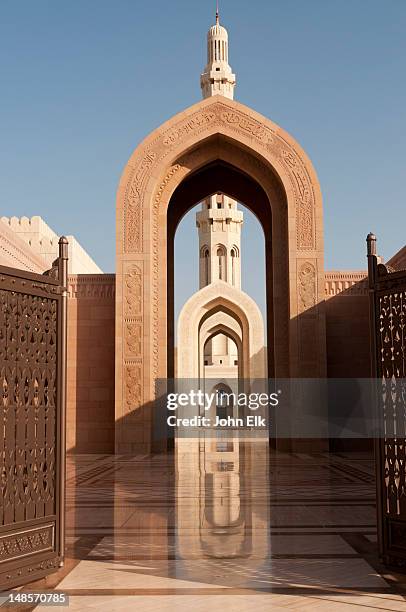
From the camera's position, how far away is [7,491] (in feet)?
11.3

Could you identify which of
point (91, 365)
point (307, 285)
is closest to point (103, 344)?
point (91, 365)

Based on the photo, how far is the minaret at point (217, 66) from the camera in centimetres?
2570

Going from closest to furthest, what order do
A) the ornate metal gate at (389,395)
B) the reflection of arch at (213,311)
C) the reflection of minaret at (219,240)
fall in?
the ornate metal gate at (389,395) → the reflection of arch at (213,311) → the reflection of minaret at (219,240)

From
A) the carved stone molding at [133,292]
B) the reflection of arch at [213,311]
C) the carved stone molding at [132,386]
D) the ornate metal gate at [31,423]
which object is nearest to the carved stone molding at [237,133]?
the carved stone molding at [133,292]

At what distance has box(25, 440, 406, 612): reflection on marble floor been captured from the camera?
3074mm

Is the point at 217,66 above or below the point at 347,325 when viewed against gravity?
above

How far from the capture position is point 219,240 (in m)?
28.7

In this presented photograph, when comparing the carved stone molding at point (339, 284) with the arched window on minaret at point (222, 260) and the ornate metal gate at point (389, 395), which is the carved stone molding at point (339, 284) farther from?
the arched window on minaret at point (222, 260)

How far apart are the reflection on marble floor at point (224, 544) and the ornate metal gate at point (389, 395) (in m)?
0.21

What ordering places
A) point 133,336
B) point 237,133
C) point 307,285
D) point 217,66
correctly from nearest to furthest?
1. point 133,336
2. point 307,285
3. point 237,133
4. point 217,66

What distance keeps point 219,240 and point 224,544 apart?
2478cm

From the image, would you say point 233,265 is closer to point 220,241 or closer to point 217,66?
point 220,241

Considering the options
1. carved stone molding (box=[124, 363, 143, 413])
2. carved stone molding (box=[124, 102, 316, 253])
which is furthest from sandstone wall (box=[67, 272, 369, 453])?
carved stone molding (box=[124, 102, 316, 253])

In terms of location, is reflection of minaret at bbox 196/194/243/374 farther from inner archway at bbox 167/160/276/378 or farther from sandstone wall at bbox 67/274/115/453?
sandstone wall at bbox 67/274/115/453
